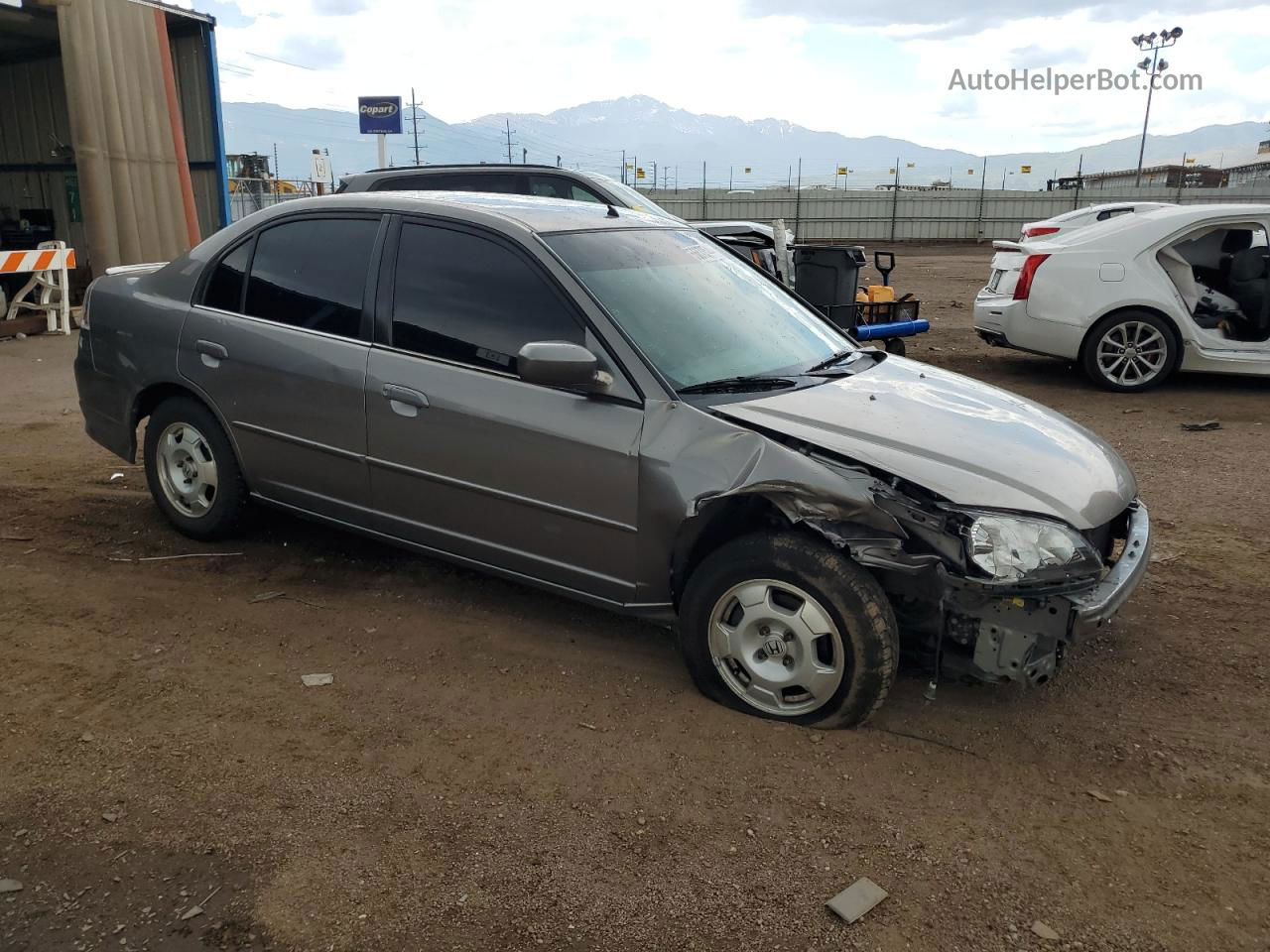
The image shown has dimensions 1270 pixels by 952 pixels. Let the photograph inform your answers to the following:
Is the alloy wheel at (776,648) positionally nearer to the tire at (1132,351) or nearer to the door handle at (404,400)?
the door handle at (404,400)

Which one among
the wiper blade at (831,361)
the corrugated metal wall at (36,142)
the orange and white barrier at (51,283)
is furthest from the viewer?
the corrugated metal wall at (36,142)

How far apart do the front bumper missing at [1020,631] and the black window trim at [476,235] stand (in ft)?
4.33

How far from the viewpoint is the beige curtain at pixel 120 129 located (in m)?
14.1

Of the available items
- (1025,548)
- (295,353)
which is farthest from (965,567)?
(295,353)

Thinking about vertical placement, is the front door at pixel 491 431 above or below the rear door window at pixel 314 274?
below

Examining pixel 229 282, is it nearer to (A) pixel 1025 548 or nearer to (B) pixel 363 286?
(B) pixel 363 286

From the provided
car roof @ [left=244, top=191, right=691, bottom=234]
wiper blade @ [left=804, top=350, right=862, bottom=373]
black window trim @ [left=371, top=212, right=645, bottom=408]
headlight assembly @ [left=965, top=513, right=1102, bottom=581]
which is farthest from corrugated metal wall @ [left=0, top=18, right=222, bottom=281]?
headlight assembly @ [left=965, top=513, right=1102, bottom=581]

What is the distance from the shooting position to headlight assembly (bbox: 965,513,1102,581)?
10.1ft

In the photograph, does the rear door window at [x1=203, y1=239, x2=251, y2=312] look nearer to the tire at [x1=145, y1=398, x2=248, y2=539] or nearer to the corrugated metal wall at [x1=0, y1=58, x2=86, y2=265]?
the tire at [x1=145, y1=398, x2=248, y2=539]

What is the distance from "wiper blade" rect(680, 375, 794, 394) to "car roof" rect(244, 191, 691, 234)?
3.04ft

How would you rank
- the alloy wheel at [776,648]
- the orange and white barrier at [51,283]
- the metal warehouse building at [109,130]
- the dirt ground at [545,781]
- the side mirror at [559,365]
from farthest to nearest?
the metal warehouse building at [109,130] → the orange and white barrier at [51,283] → the side mirror at [559,365] → the alloy wheel at [776,648] → the dirt ground at [545,781]

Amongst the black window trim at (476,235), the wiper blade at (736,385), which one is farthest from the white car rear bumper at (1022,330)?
the black window trim at (476,235)

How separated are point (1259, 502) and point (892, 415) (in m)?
3.67

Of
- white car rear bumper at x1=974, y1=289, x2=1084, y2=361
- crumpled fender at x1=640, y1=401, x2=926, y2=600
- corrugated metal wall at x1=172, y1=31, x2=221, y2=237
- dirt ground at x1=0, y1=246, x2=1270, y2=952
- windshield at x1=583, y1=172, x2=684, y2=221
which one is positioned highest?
corrugated metal wall at x1=172, y1=31, x2=221, y2=237
